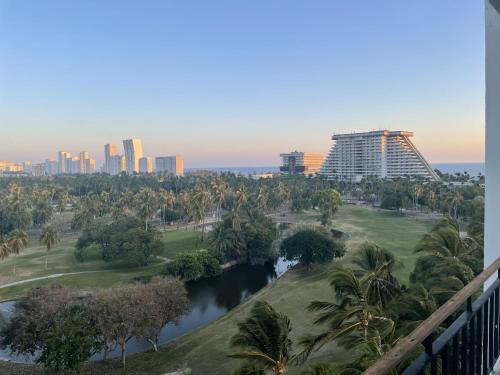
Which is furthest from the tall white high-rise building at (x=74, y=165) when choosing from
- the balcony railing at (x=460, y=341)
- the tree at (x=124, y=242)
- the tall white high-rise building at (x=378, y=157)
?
the balcony railing at (x=460, y=341)

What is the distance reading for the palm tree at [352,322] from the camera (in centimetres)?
682

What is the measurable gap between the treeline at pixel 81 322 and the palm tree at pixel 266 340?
539 centimetres

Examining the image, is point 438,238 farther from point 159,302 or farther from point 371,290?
point 159,302

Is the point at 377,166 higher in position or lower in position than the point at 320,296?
higher

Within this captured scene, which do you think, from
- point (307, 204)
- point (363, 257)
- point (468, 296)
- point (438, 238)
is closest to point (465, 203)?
point (307, 204)

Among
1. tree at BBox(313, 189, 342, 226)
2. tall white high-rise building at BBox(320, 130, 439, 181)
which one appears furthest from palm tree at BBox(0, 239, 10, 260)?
tall white high-rise building at BBox(320, 130, 439, 181)

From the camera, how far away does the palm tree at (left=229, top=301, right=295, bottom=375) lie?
7621 mm

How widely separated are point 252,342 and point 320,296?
984 cm

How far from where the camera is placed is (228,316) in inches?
620

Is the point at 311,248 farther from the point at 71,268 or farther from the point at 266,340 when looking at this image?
the point at 71,268

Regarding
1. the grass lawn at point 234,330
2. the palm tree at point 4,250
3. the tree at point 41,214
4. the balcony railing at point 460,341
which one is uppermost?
the balcony railing at point 460,341

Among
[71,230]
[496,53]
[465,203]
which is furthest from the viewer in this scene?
[71,230]

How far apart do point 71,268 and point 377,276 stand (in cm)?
2039

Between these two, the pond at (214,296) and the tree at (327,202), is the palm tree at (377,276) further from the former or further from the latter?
the tree at (327,202)
